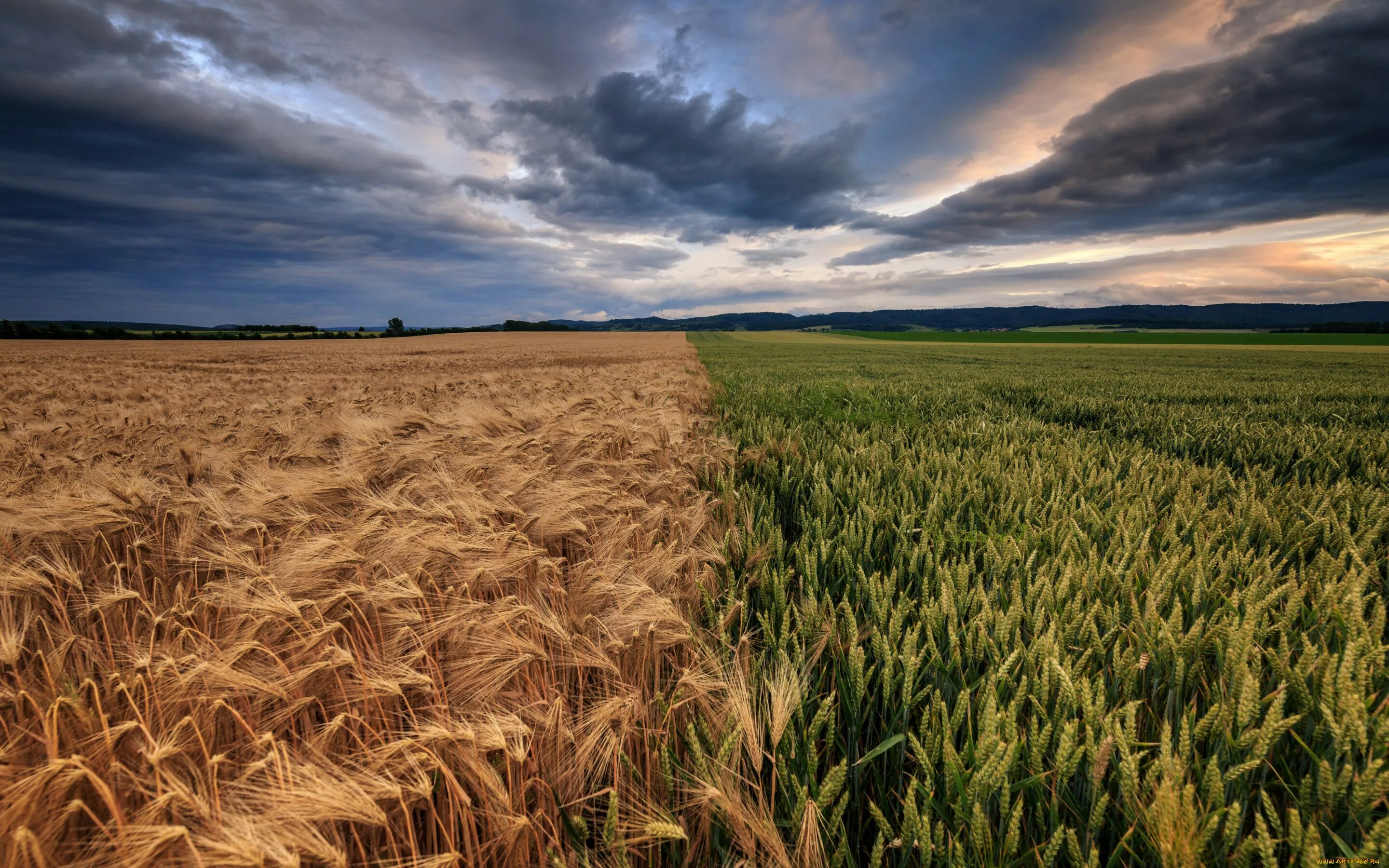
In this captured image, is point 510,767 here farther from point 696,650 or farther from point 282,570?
point 282,570

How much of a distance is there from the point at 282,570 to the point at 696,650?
54.8 inches

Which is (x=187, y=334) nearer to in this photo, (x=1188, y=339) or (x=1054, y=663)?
(x=1054, y=663)

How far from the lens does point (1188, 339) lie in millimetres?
60844

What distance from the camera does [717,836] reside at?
109 cm

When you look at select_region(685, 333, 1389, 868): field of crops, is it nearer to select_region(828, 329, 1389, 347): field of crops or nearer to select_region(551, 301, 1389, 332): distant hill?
select_region(828, 329, 1389, 347): field of crops

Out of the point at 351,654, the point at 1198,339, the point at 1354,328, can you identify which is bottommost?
the point at 351,654

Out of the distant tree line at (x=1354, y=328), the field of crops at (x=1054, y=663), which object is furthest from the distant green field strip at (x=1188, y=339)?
the field of crops at (x=1054, y=663)

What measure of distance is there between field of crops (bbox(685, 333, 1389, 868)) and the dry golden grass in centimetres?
19

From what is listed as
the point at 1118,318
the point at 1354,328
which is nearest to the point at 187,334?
the point at 1354,328

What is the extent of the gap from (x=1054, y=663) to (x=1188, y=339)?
83.4m

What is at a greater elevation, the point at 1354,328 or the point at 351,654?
the point at 1354,328

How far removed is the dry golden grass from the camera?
996 mm

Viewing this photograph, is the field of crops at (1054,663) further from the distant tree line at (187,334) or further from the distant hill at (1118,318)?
the distant hill at (1118,318)

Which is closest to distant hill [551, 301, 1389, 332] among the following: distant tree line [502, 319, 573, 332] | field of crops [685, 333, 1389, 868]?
distant tree line [502, 319, 573, 332]
